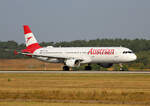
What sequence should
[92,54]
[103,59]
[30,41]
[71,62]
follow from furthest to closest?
[30,41] < [71,62] < [92,54] < [103,59]

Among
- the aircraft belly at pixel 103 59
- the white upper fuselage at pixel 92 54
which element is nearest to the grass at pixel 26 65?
the white upper fuselage at pixel 92 54

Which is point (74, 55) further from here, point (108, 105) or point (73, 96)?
point (108, 105)

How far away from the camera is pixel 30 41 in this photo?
7800 cm

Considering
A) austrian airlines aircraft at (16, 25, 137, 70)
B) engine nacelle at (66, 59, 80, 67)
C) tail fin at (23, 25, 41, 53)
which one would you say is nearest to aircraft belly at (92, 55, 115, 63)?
austrian airlines aircraft at (16, 25, 137, 70)

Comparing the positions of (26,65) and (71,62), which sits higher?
(71,62)

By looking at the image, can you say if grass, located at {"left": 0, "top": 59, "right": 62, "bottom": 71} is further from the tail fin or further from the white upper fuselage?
the white upper fuselage

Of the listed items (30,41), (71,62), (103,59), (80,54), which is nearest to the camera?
(103,59)

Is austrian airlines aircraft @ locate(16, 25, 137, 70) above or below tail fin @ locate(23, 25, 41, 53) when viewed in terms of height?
below

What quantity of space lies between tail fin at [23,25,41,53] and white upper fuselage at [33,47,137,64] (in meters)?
1.69

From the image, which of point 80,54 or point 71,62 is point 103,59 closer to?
point 80,54

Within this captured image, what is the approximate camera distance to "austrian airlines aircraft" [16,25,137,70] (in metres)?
66.4

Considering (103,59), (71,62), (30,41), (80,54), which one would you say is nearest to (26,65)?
(30,41)

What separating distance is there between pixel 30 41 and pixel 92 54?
15.0m

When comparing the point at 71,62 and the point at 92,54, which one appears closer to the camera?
the point at 92,54
